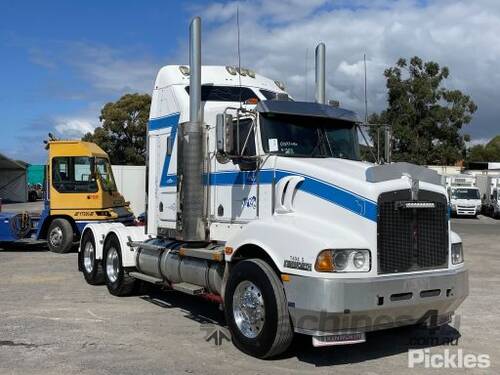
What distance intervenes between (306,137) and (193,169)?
5.80ft

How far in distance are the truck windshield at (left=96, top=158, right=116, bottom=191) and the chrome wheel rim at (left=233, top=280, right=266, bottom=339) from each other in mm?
11288

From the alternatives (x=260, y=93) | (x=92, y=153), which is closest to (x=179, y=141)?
(x=260, y=93)

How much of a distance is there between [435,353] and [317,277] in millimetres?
2047

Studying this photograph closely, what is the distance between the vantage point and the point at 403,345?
7355 millimetres

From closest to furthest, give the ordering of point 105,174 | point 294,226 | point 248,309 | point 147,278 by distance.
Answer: point 294,226
point 248,309
point 147,278
point 105,174

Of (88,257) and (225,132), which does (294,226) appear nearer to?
(225,132)

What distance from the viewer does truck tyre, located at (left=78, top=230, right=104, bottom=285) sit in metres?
11.5

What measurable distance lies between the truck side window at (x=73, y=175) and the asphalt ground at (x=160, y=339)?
603 centimetres

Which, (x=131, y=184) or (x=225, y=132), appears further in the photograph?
(x=131, y=184)

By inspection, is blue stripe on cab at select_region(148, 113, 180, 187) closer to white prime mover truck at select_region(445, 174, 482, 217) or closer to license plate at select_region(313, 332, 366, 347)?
license plate at select_region(313, 332, 366, 347)

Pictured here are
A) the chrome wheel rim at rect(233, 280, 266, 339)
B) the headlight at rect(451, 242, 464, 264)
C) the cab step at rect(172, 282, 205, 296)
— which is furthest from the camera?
the cab step at rect(172, 282, 205, 296)

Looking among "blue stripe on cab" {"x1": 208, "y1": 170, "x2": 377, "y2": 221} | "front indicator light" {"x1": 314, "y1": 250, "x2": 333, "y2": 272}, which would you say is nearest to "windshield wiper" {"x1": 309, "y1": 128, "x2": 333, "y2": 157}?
"blue stripe on cab" {"x1": 208, "y1": 170, "x2": 377, "y2": 221}

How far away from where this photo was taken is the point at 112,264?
10781 mm

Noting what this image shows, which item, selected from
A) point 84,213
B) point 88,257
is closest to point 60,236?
point 84,213
